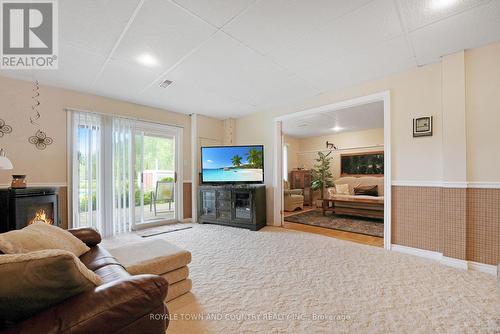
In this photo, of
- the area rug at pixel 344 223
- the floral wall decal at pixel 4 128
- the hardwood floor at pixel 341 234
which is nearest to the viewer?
the floral wall decal at pixel 4 128

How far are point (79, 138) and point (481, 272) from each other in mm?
5649

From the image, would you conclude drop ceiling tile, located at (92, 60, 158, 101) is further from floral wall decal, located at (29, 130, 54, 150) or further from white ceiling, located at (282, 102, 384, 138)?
white ceiling, located at (282, 102, 384, 138)

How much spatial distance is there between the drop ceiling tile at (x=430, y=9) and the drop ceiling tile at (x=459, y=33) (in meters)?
0.08

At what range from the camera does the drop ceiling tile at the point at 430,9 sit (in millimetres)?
1724

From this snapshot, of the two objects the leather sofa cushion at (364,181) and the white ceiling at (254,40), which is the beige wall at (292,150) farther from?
the white ceiling at (254,40)

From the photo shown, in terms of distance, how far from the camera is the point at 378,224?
4.41 meters

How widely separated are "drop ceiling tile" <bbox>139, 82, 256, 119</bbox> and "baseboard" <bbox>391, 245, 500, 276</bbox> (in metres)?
3.49

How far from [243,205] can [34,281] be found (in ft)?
11.5

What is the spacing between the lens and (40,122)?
3146 millimetres

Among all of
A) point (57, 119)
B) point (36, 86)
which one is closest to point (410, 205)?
point (57, 119)

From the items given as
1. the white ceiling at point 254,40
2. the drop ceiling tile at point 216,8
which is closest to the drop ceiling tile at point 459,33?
the white ceiling at point 254,40

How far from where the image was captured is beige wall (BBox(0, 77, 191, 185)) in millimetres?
2916

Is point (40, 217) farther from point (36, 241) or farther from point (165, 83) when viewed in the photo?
point (165, 83)

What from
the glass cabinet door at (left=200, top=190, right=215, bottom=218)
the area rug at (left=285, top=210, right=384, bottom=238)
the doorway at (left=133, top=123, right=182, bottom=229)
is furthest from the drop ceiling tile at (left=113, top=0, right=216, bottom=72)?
the area rug at (left=285, top=210, right=384, bottom=238)
